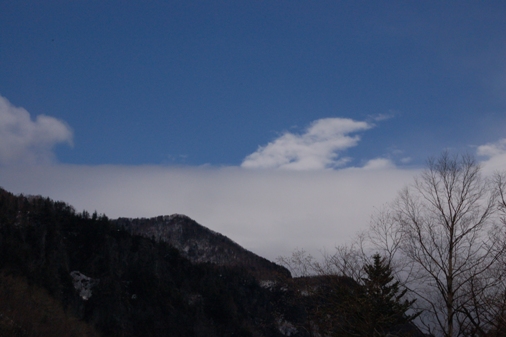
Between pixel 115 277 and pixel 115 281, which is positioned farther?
pixel 115 277

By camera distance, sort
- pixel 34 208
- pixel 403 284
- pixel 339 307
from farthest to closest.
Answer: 1. pixel 34 208
2. pixel 339 307
3. pixel 403 284

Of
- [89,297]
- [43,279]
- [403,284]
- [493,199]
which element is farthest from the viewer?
[89,297]

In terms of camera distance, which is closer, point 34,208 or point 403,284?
point 403,284

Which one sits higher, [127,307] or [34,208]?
[34,208]

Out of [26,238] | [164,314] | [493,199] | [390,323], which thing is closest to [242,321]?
[164,314]

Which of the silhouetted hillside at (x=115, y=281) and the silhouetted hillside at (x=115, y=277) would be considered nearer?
the silhouetted hillside at (x=115, y=281)

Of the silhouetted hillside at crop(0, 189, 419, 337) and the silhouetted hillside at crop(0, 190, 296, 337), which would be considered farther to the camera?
the silhouetted hillside at crop(0, 190, 296, 337)

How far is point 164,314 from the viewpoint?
121 m

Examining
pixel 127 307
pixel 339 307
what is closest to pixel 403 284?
pixel 339 307

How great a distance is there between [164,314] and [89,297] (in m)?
20.7

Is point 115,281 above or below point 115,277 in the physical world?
below

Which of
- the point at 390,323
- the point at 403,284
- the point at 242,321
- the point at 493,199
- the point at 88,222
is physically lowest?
the point at 242,321

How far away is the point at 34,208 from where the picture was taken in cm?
13062

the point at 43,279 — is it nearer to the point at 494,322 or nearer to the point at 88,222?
the point at 88,222
